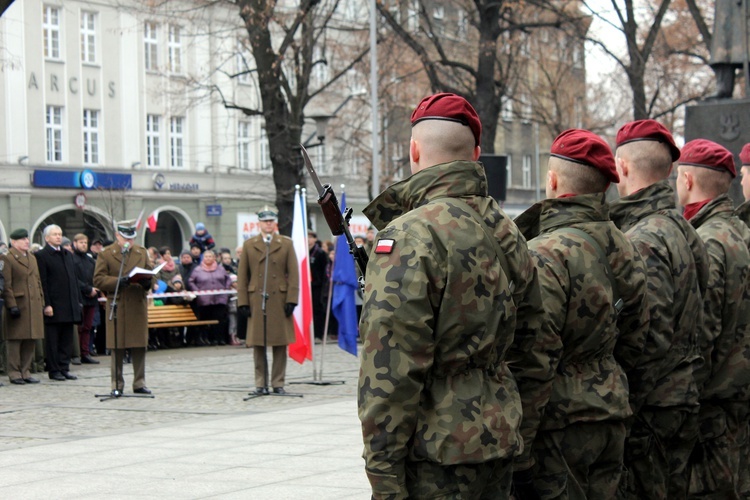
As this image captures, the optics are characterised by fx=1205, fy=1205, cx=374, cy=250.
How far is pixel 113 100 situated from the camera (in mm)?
41594

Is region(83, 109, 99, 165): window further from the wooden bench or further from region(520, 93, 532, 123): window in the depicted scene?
the wooden bench

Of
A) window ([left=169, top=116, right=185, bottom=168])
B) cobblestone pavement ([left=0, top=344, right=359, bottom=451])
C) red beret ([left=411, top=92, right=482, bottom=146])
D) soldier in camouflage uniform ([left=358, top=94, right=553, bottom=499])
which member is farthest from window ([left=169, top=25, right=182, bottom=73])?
soldier in camouflage uniform ([left=358, top=94, right=553, bottom=499])

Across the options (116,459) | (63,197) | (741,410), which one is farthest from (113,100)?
(741,410)

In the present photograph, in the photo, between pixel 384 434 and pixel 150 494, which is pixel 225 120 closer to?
pixel 150 494

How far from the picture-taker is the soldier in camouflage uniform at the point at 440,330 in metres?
3.90

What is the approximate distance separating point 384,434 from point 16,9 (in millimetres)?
36345

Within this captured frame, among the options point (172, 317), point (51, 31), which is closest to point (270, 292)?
point (172, 317)

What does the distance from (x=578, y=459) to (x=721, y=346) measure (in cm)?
202

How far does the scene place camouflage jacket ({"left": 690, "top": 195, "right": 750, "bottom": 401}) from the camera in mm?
6574

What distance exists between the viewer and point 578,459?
5074mm

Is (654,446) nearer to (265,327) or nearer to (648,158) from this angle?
(648,158)

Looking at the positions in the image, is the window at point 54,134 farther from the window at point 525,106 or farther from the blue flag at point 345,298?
the blue flag at point 345,298

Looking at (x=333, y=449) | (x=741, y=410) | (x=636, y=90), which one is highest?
(x=636, y=90)

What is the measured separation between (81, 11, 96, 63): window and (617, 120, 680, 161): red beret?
3657 centimetres
